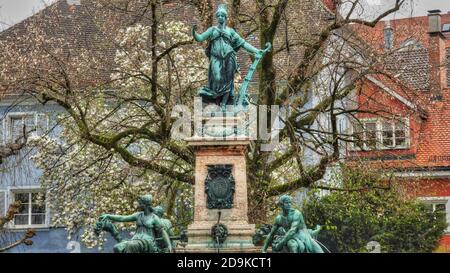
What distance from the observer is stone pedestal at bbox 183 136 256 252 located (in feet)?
60.2

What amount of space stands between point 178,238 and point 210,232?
531mm

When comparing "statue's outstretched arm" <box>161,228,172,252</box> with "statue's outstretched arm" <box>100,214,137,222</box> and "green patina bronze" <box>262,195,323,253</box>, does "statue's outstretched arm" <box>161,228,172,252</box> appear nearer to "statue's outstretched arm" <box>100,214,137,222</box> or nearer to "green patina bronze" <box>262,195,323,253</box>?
"statue's outstretched arm" <box>100,214,137,222</box>

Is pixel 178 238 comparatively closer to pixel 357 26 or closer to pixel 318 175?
pixel 318 175

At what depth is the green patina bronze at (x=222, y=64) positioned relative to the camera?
1900 cm

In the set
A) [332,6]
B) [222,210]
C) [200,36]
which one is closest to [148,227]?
[222,210]

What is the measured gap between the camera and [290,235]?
57.6ft

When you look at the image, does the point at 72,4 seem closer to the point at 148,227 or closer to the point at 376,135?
the point at 376,135

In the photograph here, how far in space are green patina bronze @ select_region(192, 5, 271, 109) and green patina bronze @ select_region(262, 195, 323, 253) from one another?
2069 millimetres

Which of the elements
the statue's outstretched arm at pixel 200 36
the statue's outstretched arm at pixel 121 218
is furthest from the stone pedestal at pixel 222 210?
the statue's outstretched arm at pixel 200 36

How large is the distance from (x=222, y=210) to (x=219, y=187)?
14.0 inches

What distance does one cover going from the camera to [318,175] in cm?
2430

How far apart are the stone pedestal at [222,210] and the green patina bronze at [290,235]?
19.8 inches

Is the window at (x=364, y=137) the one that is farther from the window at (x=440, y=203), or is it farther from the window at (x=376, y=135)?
the window at (x=440, y=203)

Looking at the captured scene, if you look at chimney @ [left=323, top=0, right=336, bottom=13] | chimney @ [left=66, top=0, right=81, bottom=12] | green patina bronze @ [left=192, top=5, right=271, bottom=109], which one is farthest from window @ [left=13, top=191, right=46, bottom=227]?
green patina bronze @ [left=192, top=5, right=271, bottom=109]
